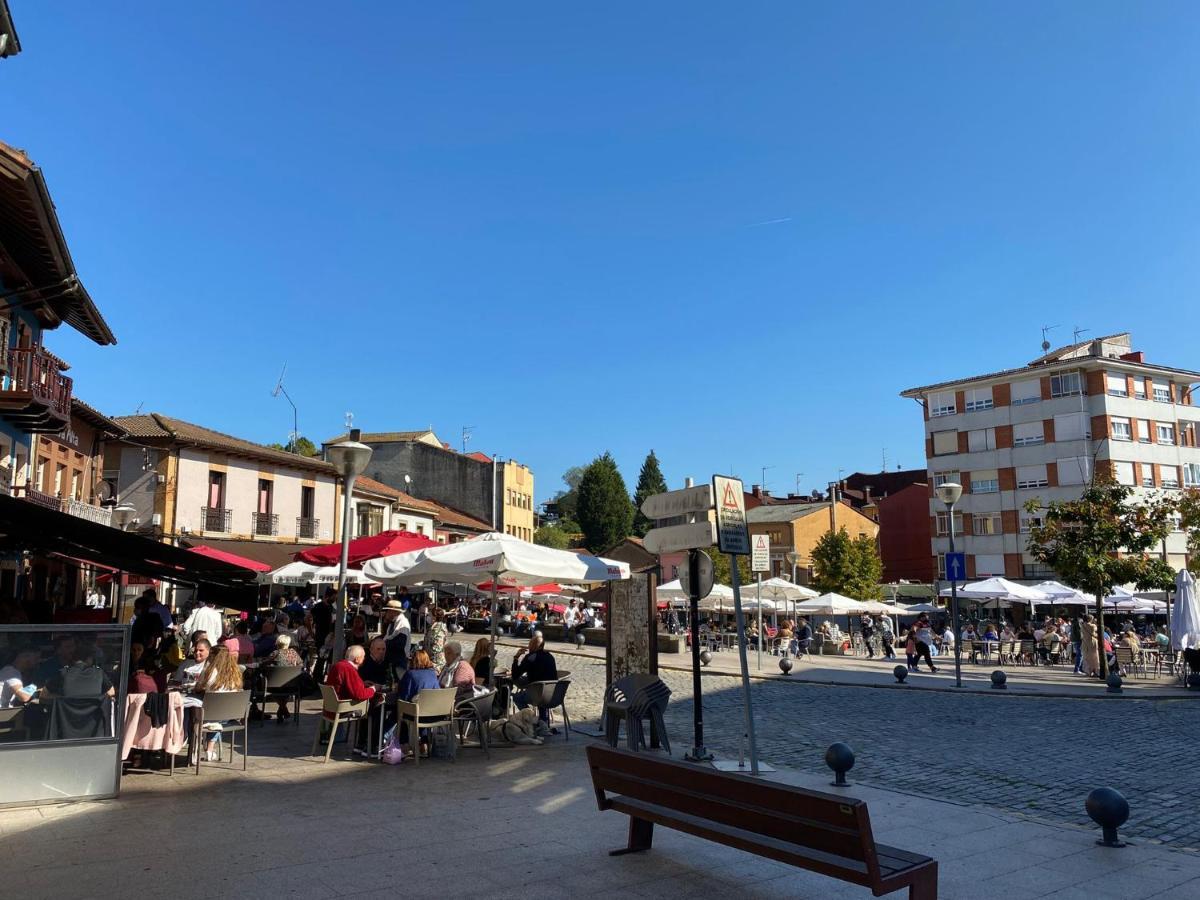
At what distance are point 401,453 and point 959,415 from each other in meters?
38.9

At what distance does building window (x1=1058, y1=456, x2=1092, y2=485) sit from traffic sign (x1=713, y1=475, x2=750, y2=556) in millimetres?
49267

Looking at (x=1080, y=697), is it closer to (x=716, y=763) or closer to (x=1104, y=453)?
(x=716, y=763)

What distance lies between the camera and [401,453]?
67875 mm

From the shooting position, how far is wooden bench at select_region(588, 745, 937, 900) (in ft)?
14.9

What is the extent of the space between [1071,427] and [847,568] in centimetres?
1517

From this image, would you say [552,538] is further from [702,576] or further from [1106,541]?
[702,576]

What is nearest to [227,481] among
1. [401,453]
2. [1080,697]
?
[401,453]

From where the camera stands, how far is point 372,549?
48.6 feet

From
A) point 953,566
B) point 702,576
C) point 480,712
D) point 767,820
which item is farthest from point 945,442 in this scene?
point 767,820

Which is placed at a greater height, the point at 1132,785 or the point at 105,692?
the point at 105,692

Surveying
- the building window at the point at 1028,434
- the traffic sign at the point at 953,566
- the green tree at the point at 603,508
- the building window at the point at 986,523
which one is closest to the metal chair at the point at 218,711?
the traffic sign at the point at 953,566

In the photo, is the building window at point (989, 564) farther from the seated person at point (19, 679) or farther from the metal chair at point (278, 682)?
the seated person at point (19, 679)

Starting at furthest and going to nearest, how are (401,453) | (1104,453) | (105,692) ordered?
(401,453), (1104,453), (105,692)

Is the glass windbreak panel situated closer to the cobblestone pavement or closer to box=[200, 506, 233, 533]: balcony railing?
the cobblestone pavement
